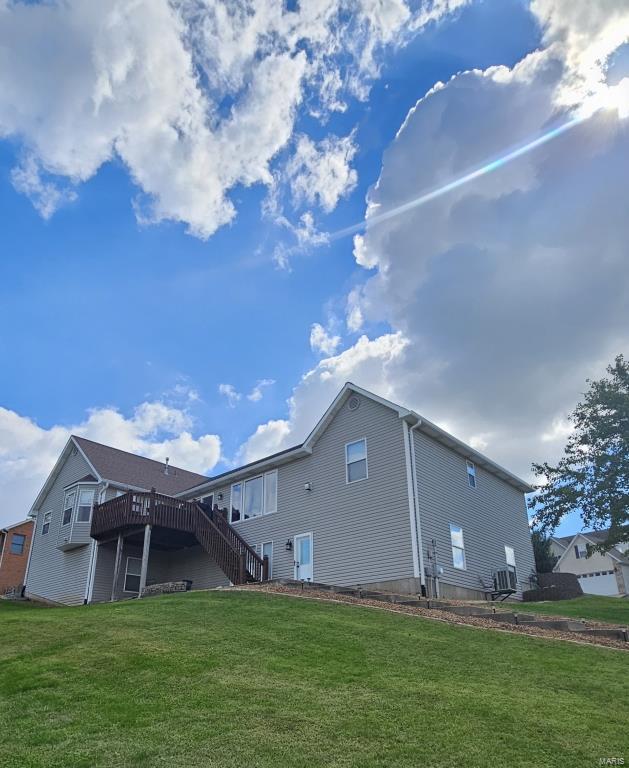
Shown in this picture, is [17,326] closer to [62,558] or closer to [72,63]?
[72,63]

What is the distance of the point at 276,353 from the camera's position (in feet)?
69.6

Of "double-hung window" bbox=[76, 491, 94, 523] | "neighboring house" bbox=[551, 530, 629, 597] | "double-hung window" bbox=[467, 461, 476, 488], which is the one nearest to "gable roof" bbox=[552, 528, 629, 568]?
"neighboring house" bbox=[551, 530, 629, 597]

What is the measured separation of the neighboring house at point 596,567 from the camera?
38781 mm

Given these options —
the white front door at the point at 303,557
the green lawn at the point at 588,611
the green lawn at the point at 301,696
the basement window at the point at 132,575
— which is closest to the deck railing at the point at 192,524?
the white front door at the point at 303,557

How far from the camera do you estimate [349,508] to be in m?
19.3

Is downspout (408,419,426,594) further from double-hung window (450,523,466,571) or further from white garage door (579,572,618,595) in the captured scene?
white garage door (579,572,618,595)

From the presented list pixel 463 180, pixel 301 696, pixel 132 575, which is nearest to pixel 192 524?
pixel 132 575

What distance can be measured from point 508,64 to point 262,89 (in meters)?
6.58

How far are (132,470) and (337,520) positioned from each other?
12.6 m

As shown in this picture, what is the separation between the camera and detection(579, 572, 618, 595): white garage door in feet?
128

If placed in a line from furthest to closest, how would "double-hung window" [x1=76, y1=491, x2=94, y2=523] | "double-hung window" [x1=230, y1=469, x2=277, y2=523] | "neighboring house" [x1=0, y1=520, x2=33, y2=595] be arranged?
"neighboring house" [x1=0, y1=520, x2=33, y2=595] → "double-hung window" [x1=76, y1=491, x2=94, y2=523] → "double-hung window" [x1=230, y1=469, x2=277, y2=523]

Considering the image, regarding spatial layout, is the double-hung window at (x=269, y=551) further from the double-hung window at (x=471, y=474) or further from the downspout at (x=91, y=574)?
the downspout at (x=91, y=574)

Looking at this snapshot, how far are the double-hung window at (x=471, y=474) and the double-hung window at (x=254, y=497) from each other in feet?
22.0

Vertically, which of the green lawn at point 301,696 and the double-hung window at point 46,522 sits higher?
the double-hung window at point 46,522
